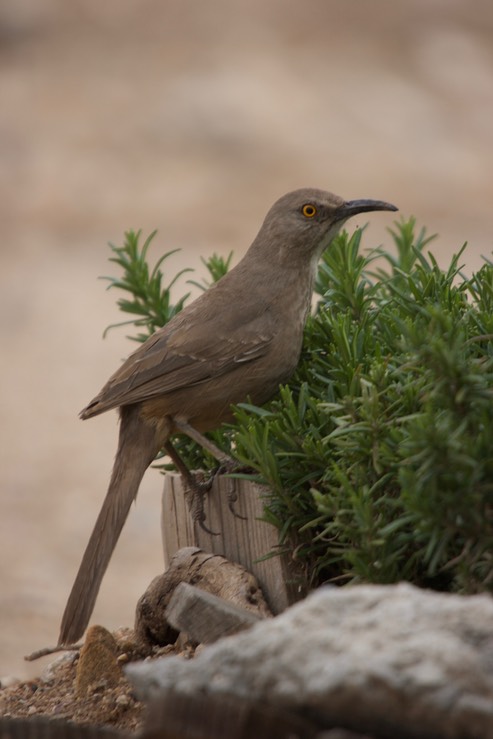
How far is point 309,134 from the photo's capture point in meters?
17.0

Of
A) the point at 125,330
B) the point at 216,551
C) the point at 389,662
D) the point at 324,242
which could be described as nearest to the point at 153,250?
the point at 125,330

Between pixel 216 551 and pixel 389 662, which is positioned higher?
pixel 216 551

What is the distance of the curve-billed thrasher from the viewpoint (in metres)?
4.96

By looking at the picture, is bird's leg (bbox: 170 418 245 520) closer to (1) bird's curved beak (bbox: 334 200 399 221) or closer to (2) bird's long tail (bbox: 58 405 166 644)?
(2) bird's long tail (bbox: 58 405 166 644)

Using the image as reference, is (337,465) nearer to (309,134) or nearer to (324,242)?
(324,242)

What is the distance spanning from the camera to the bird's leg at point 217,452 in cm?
454

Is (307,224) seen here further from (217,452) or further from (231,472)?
(231,472)

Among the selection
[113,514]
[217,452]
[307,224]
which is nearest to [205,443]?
[217,452]

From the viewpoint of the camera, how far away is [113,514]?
4.70 meters

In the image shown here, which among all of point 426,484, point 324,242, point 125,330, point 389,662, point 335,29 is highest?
point 335,29

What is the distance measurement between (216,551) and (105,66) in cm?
1558

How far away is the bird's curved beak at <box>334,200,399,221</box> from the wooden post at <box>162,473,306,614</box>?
148 cm

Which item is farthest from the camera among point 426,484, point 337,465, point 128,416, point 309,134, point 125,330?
point 309,134

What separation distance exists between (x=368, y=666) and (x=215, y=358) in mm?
3007
